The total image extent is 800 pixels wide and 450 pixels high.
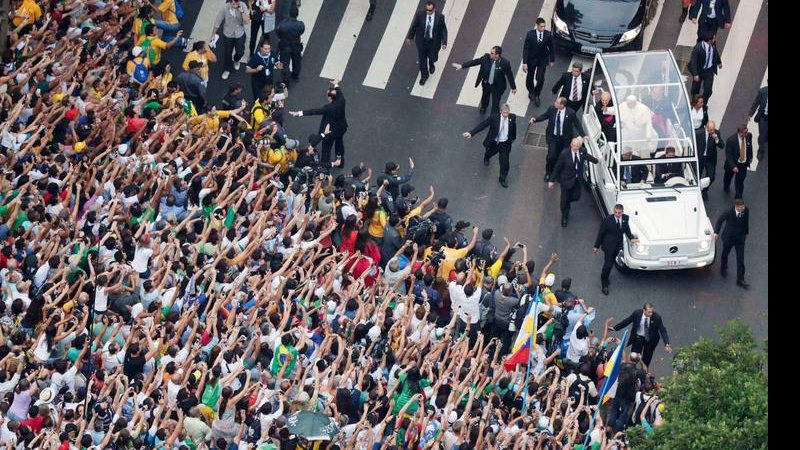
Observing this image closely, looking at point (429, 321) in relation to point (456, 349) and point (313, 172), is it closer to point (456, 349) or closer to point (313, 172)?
point (456, 349)

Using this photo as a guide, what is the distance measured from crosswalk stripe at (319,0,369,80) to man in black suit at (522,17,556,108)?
343cm

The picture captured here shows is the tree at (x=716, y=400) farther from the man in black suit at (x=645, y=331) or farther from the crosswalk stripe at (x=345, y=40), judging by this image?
the crosswalk stripe at (x=345, y=40)

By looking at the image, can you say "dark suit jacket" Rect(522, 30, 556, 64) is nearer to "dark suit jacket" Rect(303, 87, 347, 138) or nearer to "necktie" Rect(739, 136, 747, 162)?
"dark suit jacket" Rect(303, 87, 347, 138)

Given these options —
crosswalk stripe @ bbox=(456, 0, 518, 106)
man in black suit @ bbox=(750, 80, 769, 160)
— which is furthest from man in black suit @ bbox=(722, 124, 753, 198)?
crosswalk stripe @ bbox=(456, 0, 518, 106)

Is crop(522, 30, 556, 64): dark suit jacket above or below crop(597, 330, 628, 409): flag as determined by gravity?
above

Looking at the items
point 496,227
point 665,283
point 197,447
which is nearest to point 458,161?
point 496,227

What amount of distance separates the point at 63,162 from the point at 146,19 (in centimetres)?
542

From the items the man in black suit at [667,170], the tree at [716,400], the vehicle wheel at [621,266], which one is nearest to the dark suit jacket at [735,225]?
the man in black suit at [667,170]

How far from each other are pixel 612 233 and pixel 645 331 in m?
2.31

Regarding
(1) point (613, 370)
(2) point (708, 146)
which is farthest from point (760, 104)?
(1) point (613, 370)

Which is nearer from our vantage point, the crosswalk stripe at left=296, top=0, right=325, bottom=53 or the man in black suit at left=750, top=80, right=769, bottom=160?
the man in black suit at left=750, top=80, right=769, bottom=160

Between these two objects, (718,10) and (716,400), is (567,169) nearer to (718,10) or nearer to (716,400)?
(718,10)

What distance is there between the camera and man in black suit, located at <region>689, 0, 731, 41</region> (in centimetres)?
3522
